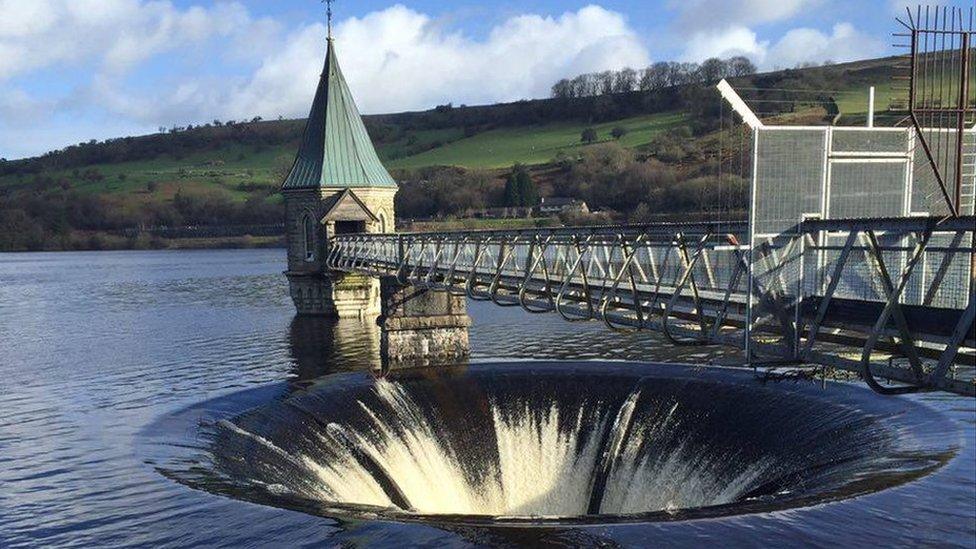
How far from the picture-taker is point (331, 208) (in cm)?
4231

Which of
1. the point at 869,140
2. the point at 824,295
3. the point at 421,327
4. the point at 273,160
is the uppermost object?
the point at 273,160

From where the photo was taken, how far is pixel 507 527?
480 inches

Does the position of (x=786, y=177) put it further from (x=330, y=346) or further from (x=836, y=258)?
(x=330, y=346)

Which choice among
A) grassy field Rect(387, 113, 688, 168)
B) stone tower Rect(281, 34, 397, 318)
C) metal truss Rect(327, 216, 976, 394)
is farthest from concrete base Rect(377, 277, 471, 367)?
grassy field Rect(387, 113, 688, 168)

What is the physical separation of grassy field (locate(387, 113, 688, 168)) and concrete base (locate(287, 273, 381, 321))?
63136mm

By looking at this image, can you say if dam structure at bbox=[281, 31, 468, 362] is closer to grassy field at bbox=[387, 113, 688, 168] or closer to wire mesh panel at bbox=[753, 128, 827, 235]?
wire mesh panel at bbox=[753, 128, 827, 235]

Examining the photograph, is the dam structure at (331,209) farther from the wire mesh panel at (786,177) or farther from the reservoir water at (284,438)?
the wire mesh panel at (786,177)

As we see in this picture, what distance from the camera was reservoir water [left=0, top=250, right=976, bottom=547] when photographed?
38.9 ft

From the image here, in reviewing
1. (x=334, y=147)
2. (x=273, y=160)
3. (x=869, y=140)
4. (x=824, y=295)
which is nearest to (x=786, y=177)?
(x=869, y=140)

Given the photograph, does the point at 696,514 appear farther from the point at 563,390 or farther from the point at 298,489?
the point at 563,390

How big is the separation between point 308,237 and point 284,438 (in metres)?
25.6

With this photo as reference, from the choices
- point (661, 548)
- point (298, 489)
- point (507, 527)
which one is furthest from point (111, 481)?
point (661, 548)

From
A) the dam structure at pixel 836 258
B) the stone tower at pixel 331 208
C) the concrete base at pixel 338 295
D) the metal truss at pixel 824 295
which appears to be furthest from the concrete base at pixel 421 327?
the stone tower at pixel 331 208

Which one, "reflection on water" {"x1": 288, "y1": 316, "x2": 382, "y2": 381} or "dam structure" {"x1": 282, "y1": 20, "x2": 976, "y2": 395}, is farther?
"reflection on water" {"x1": 288, "y1": 316, "x2": 382, "y2": 381}
